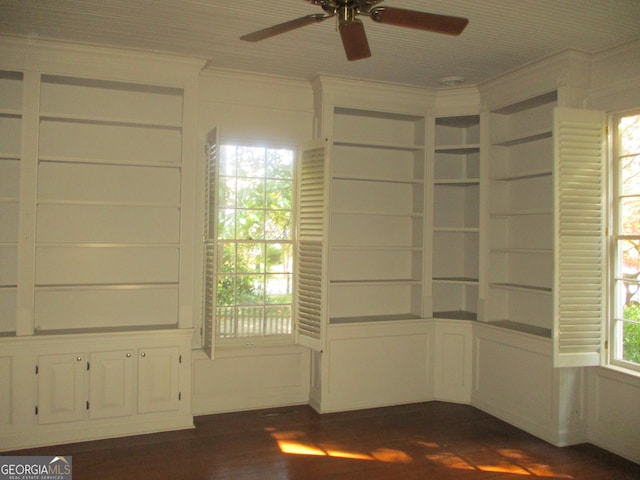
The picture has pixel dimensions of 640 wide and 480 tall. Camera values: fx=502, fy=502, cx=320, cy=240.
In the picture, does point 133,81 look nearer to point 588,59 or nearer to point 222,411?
point 222,411

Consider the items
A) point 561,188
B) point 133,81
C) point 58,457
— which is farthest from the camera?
point 133,81

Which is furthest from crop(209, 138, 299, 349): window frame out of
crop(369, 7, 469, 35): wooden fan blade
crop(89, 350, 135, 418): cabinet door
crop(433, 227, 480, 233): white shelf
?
crop(369, 7, 469, 35): wooden fan blade

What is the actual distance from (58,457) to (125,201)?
2024 millimetres

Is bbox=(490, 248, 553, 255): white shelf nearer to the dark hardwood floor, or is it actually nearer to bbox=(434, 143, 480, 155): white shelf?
bbox=(434, 143, 480, 155): white shelf

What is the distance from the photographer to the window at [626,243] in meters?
3.80

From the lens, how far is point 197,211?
4.55 m

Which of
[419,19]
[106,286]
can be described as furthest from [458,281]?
[106,286]

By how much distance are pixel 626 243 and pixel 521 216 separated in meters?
1.06

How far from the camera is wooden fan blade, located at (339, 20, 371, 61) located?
2.37m

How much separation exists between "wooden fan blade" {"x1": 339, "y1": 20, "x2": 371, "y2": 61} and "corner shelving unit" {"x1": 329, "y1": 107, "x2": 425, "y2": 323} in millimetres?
2187

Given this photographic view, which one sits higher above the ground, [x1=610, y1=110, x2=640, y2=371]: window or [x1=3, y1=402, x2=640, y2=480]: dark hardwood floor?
[x1=610, y1=110, x2=640, y2=371]: window

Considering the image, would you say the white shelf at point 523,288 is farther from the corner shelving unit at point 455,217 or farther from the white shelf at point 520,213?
the white shelf at point 520,213

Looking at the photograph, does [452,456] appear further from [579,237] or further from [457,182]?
[457,182]

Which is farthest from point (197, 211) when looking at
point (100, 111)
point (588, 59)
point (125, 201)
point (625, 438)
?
point (625, 438)
